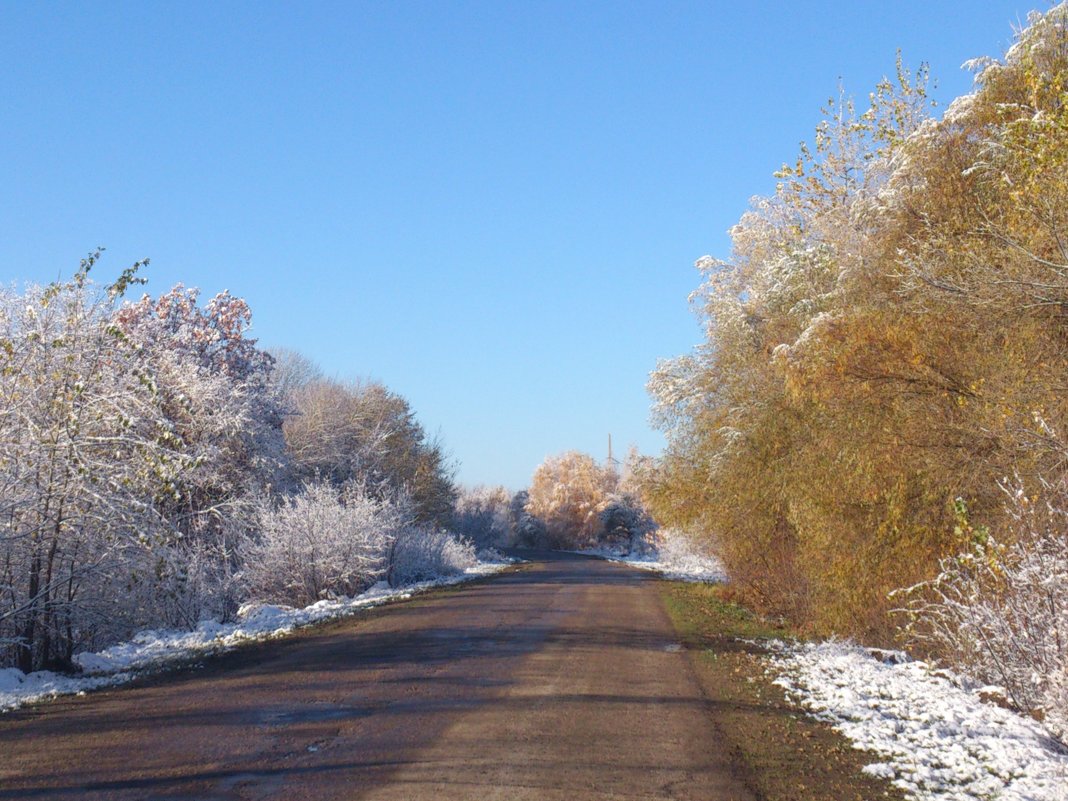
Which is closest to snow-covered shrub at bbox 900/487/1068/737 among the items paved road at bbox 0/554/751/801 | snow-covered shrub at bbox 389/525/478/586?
paved road at bbox 0/554/751/801

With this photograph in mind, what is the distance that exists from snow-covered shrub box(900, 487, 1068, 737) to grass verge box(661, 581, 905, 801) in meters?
1.66

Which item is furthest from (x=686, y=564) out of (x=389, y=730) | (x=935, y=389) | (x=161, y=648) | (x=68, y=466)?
(x=389, y=730)

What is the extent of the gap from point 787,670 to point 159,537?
9.15 metres

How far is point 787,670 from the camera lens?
41.8ft

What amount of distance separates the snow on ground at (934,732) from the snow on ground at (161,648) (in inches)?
343

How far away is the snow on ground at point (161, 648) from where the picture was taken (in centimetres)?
1098

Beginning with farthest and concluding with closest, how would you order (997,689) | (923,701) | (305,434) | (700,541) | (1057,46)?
(305,434) → (700,541) → (1057,46) → (923,701) → (997,689)

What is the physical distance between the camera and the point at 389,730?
837 cm

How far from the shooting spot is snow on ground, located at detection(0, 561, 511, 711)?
1098cm

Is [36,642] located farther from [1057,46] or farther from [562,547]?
[562,547]

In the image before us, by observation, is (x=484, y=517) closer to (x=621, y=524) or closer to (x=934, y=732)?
(x=621, y=524)

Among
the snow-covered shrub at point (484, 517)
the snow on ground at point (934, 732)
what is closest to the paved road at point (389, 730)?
the snow on ground at point (934, 732)

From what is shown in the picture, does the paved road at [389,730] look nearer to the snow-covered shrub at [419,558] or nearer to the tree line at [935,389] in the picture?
the tree line at [935,389]

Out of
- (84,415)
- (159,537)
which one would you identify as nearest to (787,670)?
(159,537)
